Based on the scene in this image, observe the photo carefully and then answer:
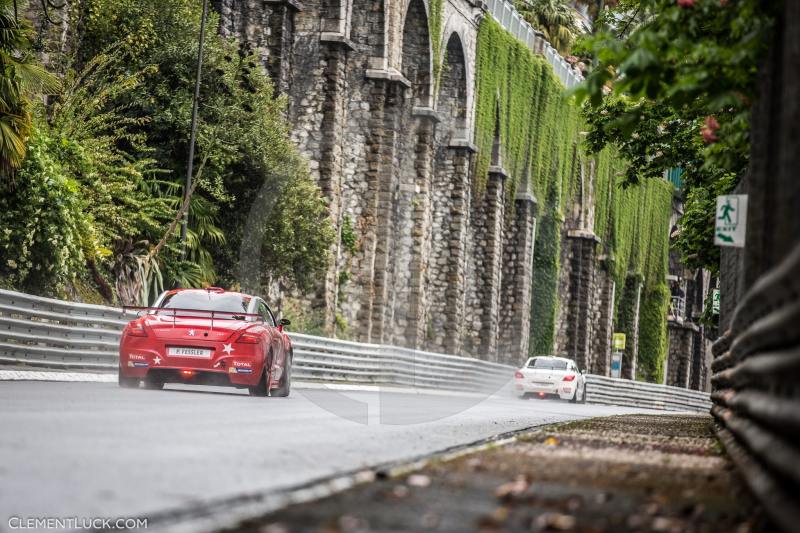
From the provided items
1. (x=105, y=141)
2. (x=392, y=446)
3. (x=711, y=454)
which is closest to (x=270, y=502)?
(x=392, y=446)

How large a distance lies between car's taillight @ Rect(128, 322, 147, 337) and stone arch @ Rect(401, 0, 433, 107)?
2727cm

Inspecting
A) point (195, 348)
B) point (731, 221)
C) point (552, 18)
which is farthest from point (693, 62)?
point (552, 18)

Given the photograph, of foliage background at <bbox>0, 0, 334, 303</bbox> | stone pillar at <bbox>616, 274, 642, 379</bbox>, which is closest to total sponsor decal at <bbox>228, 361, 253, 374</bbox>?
foliage background at <bbox>0, 0, 334, 303</bbox>

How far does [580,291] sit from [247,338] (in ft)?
160

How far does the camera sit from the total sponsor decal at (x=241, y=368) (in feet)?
59.3

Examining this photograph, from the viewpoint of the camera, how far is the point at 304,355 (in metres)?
28.2

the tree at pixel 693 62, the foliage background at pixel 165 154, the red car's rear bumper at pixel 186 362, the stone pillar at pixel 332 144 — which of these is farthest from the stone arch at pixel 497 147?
the tree at pixel 693 62

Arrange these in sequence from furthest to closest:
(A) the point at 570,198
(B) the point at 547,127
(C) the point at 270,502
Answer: (A) the point at 570,198, (B) the point at 547,127, (C) the point at 270,502

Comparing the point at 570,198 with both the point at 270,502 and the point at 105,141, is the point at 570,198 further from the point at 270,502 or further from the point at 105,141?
the point at 270,502

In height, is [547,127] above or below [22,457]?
above

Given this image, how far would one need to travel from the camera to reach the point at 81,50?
105ft

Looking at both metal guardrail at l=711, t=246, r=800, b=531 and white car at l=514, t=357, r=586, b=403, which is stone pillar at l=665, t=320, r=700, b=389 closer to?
white car at l=514, t=357, r=586, b=403

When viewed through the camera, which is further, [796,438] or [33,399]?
[33,399]

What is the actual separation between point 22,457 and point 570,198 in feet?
187
